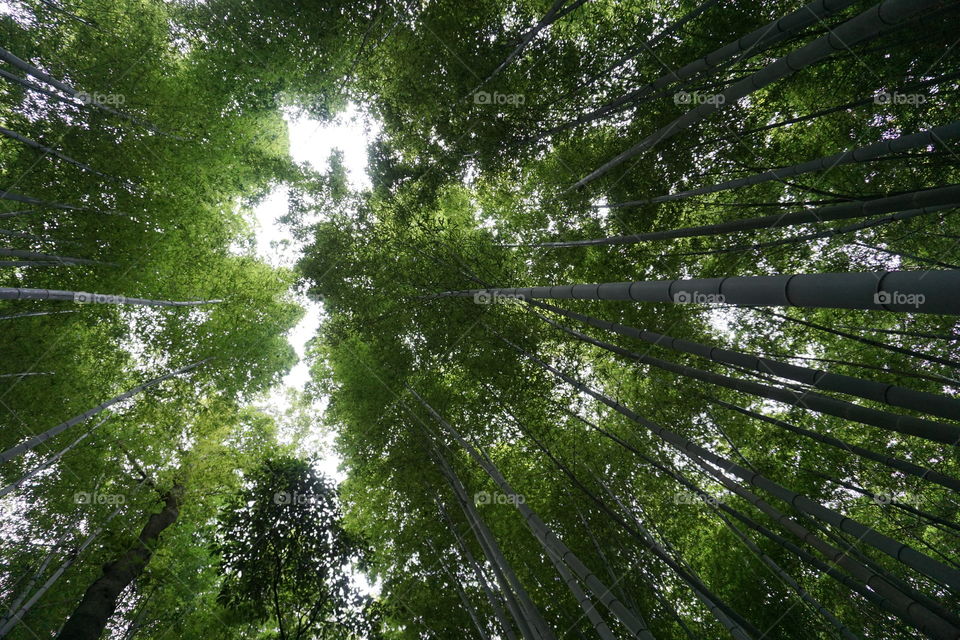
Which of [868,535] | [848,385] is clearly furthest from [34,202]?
[868,535]

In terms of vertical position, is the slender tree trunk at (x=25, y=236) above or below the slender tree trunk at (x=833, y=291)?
above

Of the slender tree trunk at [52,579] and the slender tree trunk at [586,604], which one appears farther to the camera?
A: the slender tree trunk at [52,579]

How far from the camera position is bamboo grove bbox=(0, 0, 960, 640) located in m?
4.52

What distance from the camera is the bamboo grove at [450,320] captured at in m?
4.52

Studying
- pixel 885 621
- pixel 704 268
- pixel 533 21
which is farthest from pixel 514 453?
pixel 533 21

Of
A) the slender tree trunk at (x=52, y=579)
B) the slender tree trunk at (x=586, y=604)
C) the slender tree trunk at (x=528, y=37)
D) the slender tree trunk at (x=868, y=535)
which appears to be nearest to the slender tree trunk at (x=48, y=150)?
the slender tree trunk at (x=52, y=579)

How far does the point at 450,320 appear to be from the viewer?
595 cm

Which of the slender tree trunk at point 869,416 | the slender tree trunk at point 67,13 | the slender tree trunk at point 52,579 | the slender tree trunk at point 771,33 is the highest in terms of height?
the slender tree trunk at point 67,13

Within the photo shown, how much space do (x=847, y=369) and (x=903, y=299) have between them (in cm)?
665

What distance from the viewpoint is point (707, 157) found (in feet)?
16.6

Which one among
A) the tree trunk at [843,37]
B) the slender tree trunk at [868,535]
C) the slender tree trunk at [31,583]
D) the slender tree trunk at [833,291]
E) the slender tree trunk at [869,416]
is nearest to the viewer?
the slender tree trunk at [833,291]

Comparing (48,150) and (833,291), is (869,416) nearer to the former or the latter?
(833,291)

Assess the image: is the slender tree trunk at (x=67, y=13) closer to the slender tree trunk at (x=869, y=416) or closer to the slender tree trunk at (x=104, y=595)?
the slender tree trunk at (x=104, y=595)

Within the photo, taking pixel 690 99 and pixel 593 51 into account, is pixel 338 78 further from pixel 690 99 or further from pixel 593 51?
pixel 690 99
